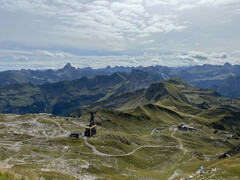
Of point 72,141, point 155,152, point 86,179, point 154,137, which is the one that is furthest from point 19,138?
point 154,137

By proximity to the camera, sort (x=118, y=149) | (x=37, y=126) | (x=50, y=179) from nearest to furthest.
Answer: (x=50, y=179)
(x=118, y=149)
(x=37, y=126)

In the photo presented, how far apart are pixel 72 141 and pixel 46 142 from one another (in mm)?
13526

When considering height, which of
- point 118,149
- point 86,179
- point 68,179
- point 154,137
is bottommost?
point 154,137

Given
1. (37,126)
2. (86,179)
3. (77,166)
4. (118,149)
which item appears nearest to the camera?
(86,179)

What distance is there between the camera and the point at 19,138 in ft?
310

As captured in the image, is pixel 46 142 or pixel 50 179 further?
pixel 46 142

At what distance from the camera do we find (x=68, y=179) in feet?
137

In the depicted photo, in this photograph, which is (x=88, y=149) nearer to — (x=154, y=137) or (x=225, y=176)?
(x=225, y=176)

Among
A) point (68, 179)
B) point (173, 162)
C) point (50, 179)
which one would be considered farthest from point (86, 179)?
point (173, 162)

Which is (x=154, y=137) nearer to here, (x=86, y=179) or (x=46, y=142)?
(x=46, y=142)

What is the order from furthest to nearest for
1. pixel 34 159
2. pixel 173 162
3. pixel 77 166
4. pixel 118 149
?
pixel 173 162
pixel 118 149
pixel 34 159
pixel 77 166

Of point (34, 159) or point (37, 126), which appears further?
point (37, 126)

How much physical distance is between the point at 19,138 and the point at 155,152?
87706 millimetres

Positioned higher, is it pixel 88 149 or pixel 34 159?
pixel 34 159
